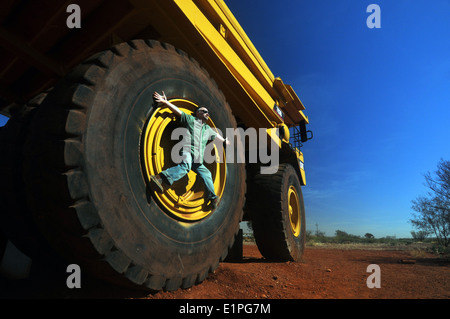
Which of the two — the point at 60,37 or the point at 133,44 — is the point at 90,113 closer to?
the point at 133,44

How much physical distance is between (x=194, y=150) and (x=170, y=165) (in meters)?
0.25

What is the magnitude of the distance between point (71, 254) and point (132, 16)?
1.88 m

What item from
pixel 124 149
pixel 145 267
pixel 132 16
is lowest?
pixel 145 267

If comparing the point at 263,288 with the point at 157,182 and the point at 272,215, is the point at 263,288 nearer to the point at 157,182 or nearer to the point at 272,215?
the point at 157,182

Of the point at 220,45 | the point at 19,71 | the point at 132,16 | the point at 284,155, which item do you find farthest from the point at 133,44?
the point at 284,155

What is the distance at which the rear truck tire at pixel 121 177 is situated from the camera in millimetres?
1396

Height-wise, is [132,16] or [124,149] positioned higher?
[132,16]

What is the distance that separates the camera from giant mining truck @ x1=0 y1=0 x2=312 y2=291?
1.43 meters

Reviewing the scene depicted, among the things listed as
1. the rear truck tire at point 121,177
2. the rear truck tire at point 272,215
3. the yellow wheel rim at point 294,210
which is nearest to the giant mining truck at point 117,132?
the rear truck tire at point 121,177

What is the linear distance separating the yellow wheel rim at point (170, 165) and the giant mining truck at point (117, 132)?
0.01 meters

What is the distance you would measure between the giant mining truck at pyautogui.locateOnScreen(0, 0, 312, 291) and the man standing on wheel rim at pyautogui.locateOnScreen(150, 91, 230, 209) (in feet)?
0.27

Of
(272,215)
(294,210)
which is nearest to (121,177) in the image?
(272,215)

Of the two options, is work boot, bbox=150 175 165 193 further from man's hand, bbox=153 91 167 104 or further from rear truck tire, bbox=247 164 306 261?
rear truck tire, bbox=247 164 306 261

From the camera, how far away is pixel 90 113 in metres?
1.51
